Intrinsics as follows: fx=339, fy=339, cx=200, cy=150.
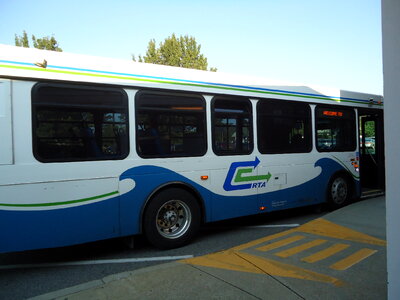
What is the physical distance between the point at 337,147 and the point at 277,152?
6.47 ft

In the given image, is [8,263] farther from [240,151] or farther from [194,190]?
[240,151]

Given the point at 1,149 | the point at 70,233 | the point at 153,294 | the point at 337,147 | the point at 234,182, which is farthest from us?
the point at 337,147

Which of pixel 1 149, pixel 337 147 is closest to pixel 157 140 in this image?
pixel 1 149

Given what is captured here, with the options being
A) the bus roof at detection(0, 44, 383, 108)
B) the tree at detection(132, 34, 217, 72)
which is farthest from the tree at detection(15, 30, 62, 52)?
the bus roof at detection(0, 44, 383, 108)

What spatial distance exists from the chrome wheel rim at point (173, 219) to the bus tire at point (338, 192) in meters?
3.69

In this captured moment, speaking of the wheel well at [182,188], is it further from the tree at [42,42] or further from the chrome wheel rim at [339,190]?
the tree at [42,42]

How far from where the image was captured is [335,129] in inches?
294

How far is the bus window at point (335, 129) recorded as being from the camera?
7.13 m

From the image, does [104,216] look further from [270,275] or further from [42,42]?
[42,42]

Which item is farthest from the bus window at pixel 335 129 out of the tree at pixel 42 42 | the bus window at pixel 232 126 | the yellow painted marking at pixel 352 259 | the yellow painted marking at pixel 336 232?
the tree at pixel 42 42

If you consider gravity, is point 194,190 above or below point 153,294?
above

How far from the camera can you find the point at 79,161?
4.38 m

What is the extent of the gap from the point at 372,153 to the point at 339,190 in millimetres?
2280

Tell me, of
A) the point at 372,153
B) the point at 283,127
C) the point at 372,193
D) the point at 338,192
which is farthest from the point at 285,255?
the point at 372,153
